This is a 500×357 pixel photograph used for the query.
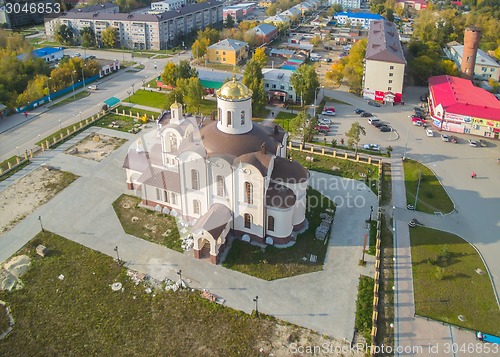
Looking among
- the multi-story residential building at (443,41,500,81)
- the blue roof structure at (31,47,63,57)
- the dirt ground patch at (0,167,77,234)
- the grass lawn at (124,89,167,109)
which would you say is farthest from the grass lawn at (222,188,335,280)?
the blue roof structure at (31,47,63,57)

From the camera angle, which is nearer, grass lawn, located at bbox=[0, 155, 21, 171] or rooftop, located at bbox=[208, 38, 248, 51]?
grass lawn, located at bbox=[0, 155, 21, 171]

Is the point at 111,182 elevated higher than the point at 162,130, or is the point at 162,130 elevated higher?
the point at 162,130

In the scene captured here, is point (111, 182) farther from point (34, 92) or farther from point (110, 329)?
point (34, 92)

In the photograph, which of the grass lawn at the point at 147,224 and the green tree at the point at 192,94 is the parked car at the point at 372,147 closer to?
the green tree at the point at 192,94

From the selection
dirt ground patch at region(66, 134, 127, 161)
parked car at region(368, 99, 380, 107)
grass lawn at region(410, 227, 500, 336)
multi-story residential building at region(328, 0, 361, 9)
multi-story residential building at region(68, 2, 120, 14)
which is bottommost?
grass lawn at region(410, 227, 500, 336)

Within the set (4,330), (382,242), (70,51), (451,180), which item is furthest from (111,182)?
(70,51)

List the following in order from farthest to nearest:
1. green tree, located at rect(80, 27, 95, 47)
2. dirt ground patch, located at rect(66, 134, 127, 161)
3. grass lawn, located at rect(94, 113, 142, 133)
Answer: green tree, located at rect(80, 27, 95, 47) → grass lawn, located at rect(94, 113, 142, 133) → dirt ground patch, located at rect(66, 134, 127, 161)

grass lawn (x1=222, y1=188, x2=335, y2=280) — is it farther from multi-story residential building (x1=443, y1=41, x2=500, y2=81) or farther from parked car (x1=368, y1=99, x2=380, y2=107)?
multi-story residential building (x1=443, y1=41, x2=500, y2=81)
